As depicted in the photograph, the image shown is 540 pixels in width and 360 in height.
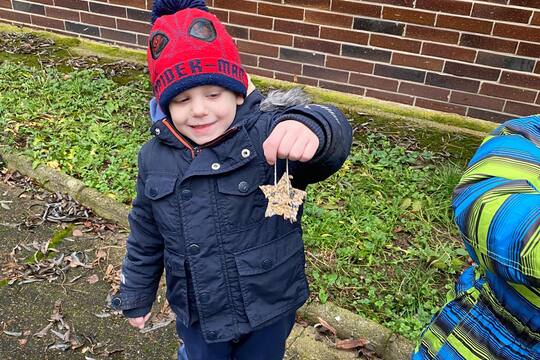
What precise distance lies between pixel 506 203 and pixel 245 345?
1.07m

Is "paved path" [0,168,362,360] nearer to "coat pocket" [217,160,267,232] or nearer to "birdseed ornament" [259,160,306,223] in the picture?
"coat pocket" [217,160,267,232]

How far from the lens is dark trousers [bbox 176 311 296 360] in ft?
5.88

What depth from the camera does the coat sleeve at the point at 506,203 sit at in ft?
3.29

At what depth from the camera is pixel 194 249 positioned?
62.6 inches

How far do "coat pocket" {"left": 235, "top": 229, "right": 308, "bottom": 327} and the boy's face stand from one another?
0.37m

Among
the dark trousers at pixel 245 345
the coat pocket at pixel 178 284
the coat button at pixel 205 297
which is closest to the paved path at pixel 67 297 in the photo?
the dark trousers at pixel 245 345

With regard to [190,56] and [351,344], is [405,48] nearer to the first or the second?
[351,344]

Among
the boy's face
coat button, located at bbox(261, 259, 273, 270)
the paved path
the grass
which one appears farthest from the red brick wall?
coat button, located at bbox(261, 259, 273, 270)

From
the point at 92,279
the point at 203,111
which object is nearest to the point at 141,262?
the point at 203,111

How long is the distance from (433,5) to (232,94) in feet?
8.76

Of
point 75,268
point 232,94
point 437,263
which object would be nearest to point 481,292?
point 232,94

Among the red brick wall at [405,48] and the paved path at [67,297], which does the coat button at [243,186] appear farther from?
the red brick wall at [405,48]

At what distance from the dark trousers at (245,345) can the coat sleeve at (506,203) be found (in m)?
0.83

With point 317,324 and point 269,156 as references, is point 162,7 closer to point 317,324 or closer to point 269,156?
A: point 269,156
